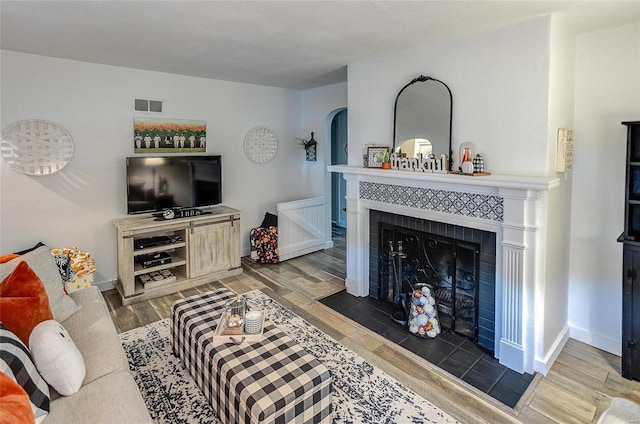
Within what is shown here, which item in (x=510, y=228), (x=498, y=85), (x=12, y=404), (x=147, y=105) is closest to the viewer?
(x=12, y=404)

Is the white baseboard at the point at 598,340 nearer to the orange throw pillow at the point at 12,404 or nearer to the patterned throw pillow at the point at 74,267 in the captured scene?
the orange throw pillow at the point at 12,404

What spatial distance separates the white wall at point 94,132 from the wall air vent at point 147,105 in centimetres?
6

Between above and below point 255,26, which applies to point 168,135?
below

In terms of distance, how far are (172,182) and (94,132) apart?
905mm

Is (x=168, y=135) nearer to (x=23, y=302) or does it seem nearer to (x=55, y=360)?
(x=23, y=302)

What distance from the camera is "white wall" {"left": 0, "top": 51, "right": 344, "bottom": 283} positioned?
135 inches

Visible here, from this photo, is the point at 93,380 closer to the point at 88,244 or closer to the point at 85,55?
the point at 88,244

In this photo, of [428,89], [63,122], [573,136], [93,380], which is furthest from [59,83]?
[573,136]

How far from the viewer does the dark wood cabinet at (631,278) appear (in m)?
2.40

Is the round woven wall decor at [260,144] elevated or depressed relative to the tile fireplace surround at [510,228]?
elevated

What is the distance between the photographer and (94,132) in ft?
12.5

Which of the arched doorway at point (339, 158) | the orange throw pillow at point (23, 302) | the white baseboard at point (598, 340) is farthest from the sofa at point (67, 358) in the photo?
the arched doorway at point (339, 158)

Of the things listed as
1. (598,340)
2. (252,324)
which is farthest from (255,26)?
(598,340)

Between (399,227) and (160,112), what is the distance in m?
3.01
